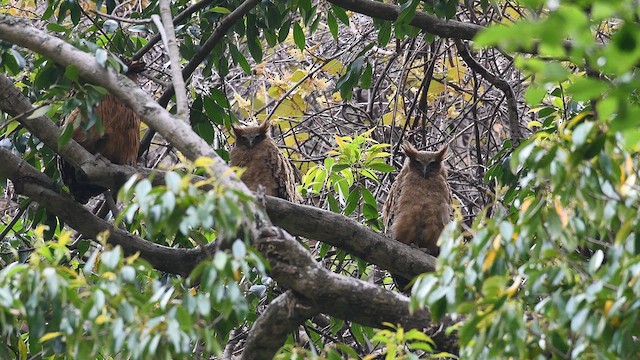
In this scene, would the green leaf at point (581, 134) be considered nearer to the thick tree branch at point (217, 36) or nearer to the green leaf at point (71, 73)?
the green leaf at point (71, 73)

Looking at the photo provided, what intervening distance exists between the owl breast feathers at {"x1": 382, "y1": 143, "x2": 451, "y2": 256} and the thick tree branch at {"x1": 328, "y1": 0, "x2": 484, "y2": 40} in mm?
1154

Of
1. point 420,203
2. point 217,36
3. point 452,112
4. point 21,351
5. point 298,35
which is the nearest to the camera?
point 21,351

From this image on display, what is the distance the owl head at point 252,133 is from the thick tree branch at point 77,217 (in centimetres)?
180

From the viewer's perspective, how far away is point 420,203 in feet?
18.8

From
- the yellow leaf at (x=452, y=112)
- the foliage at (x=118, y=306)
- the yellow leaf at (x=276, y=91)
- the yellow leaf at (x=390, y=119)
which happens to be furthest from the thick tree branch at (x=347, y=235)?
the yellow leaf at (x=452, y=112)

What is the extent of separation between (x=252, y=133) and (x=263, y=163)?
0.75ft

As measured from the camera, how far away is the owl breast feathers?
5.70 metres

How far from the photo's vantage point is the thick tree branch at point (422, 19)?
4742 mm

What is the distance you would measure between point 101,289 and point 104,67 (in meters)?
1.23

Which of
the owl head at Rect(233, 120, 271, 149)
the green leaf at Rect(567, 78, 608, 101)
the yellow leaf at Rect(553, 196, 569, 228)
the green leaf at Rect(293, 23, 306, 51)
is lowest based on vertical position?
the yellow leaf at Rect(553, 196, 569, 228)

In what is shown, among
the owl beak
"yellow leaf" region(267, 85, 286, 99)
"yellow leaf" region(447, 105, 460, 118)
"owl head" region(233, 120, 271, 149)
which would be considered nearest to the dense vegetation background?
the owl beak

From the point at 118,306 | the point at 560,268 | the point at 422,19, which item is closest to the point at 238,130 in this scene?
the point at 422,19

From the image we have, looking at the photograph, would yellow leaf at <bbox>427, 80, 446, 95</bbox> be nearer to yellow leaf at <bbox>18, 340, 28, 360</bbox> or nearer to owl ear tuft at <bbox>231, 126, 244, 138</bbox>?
owl ear tuft at <bbox>231, 126, 244, 138</bbox>

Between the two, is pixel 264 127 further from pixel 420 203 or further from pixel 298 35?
pixel 420 203
